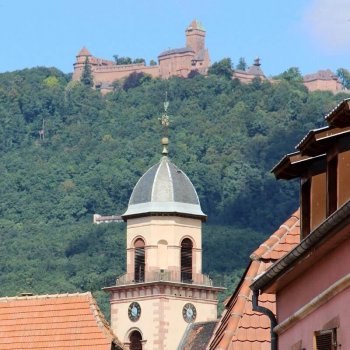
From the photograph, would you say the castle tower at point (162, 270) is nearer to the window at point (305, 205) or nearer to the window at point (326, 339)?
the window at point (305, 205)

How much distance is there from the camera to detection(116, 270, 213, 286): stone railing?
302 feet

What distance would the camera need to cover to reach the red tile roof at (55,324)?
3275 cm

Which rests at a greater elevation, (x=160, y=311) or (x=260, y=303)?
(x=160, y=311)

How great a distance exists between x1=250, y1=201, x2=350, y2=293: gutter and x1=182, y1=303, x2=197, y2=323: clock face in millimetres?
72345

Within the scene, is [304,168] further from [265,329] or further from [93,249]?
[93,249]


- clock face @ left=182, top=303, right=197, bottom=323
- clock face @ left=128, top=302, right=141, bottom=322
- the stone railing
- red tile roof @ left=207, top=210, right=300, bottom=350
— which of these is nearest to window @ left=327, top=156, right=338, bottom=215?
red tile roof @ left=207, top=210, right=300, bottom=350

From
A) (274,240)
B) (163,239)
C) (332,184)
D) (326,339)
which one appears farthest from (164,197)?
(326,339)

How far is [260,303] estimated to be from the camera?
23422 mm

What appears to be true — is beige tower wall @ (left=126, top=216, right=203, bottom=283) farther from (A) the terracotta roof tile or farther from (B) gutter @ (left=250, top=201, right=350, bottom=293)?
(B) gutter @ (left=250, top=201, right=350, bottom=293)

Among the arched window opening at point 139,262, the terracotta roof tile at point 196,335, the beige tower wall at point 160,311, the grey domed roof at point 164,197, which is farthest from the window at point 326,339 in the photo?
the arched window opening at point 139,262

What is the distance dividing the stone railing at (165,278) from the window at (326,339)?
243ft

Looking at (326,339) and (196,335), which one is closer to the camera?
(326,339)

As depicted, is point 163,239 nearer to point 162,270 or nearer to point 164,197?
point 162,270

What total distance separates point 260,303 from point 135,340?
225ft
